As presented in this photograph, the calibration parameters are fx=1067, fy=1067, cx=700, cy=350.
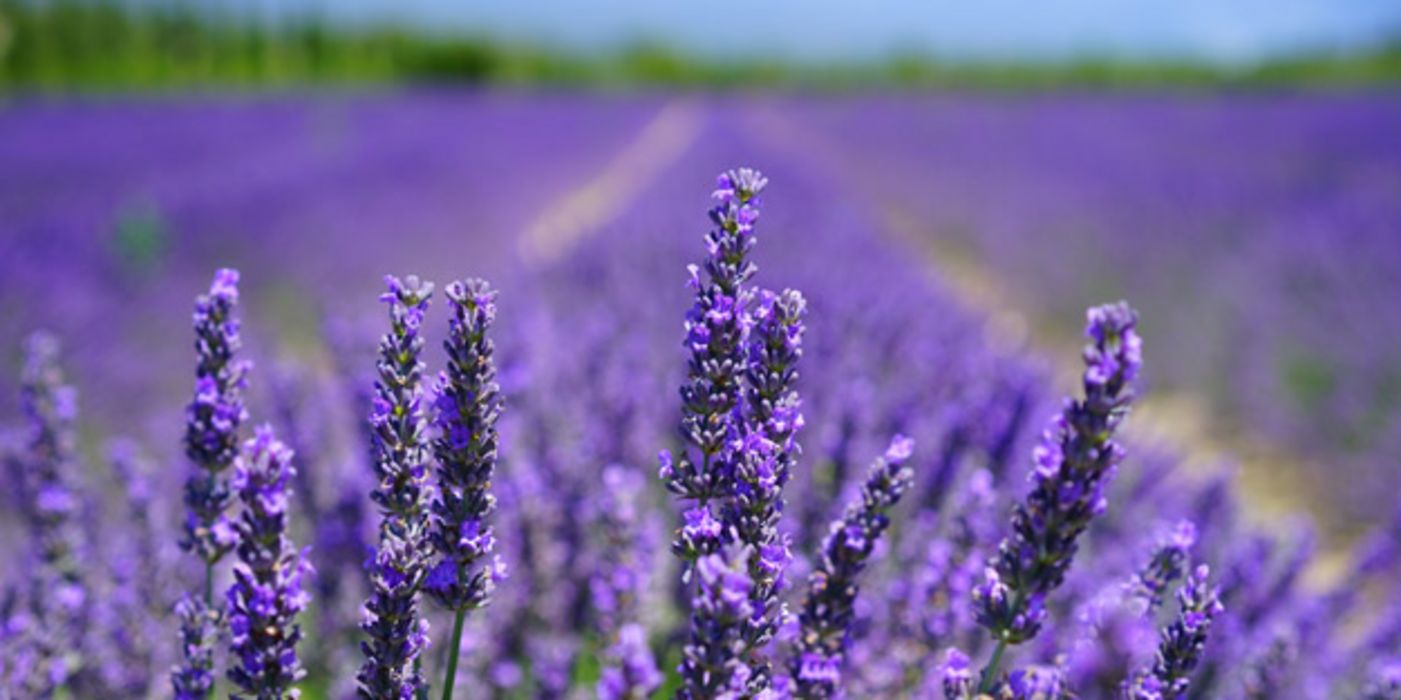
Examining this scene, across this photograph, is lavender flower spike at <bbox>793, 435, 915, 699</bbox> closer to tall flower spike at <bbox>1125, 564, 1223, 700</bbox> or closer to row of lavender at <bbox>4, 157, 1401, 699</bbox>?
row of lavender at <bbox>4, 157, 1401, 699</bbox>

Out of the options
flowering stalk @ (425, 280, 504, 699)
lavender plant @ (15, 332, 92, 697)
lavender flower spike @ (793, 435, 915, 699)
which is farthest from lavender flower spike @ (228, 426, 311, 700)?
lavender plant @ (15, 332, 92, 697)

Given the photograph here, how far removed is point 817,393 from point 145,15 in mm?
35445

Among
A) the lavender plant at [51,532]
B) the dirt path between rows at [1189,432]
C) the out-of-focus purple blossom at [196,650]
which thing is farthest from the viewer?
the dirt path between rows at [1189,432]

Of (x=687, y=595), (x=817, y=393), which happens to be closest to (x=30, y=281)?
(x=817, y=393)

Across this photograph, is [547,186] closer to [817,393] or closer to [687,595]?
[817,393]

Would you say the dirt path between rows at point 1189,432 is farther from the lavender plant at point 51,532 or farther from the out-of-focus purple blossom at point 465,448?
the lavender plant at point 51,532

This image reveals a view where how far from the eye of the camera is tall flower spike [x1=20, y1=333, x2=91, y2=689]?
1469mm

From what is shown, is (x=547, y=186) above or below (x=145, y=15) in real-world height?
below

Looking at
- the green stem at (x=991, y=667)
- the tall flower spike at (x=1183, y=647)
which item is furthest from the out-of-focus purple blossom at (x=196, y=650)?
the tall flower spike at (x=1183, y=647)

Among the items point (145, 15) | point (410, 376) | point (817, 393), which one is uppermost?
point (145, 15)

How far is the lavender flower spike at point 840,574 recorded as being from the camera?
1010mm

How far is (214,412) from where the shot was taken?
1047 mm

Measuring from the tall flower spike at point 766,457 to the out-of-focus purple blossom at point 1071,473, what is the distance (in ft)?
0.70

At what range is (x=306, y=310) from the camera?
7723mm
